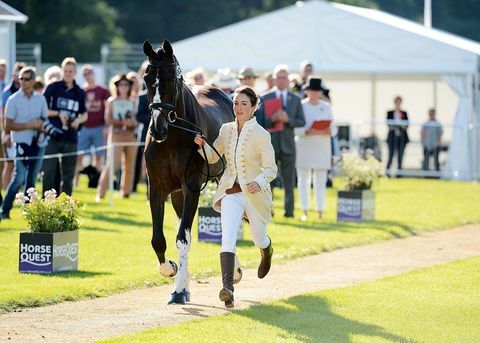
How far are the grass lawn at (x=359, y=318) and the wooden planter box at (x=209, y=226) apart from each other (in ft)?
11.0

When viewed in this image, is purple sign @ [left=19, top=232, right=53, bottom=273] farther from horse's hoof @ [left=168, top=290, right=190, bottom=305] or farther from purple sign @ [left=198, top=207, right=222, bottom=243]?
purple sign @ [left=198, top=207, right=222, bottom=243]

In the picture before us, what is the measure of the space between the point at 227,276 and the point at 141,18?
5136 cm

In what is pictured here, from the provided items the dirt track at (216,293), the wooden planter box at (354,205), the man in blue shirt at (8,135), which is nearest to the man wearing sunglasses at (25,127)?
the man in blue shirt at (8,135)

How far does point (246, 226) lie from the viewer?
16.5 metres

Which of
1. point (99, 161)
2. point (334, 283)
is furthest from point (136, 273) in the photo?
point (99, 161)

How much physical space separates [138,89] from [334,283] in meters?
9.74

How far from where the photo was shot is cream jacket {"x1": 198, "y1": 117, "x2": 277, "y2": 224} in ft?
33.1

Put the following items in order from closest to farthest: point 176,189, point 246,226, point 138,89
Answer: point 176,189, point 246,226, point 138,89

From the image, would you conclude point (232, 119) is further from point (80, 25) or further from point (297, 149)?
point (80, 25)

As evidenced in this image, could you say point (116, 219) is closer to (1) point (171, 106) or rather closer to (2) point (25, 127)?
(2) point (25, 127)

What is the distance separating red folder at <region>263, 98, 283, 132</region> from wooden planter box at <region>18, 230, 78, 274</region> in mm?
5648

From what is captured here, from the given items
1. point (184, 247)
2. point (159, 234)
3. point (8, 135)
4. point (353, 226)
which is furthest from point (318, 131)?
point (184, 247)

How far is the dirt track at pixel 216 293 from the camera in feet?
29.8

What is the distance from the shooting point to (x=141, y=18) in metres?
60.2
